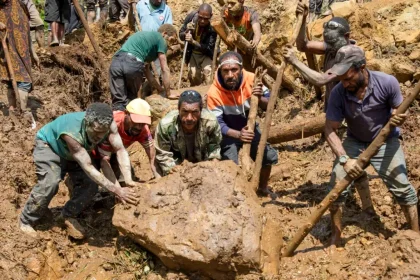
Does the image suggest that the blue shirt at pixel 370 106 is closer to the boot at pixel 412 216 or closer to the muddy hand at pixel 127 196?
the boot at pixel 412 216

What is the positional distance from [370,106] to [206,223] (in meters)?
1.80

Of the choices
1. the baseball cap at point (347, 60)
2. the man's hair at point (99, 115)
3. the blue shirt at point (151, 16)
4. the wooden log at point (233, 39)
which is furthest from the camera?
the blue shirt at point (151, 16)

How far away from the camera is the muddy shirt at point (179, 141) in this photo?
18.2 feet

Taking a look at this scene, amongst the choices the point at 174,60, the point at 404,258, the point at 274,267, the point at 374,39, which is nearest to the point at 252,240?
the point at 274,267

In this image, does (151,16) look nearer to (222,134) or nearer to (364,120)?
(222,134)

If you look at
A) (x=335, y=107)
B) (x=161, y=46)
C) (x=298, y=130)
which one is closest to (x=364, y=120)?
(x=335, y=107)

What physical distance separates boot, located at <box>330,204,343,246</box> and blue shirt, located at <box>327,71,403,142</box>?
0.71 metres

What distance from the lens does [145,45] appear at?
780 cm

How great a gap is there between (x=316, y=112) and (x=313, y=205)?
239 cm

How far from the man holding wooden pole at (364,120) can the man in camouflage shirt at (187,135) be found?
4.01 ft

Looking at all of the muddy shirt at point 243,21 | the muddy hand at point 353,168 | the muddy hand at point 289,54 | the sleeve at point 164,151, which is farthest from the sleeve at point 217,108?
the muddy shirt at point 243,21

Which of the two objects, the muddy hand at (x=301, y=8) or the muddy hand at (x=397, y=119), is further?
the muddy hand at (x=301, y=8)

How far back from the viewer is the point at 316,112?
27.8ft

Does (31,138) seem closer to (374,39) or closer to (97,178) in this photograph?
(97,178)
